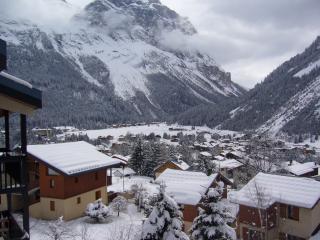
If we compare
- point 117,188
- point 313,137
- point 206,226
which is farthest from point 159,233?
point 313,137

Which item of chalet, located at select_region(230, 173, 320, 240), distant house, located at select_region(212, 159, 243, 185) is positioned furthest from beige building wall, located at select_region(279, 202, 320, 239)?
distant house, located at select_region(212, 159, 243, 185)

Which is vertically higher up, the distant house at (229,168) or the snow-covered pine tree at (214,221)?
the snow-covered pine tree at (214,221)

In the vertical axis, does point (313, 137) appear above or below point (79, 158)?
below

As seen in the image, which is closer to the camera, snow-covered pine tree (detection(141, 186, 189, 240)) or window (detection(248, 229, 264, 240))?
snow-covered pine tree (detection(141, 186, 189, 240))

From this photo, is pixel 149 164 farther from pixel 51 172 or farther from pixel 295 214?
pixel 295 214

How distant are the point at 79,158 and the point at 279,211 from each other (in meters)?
15.3

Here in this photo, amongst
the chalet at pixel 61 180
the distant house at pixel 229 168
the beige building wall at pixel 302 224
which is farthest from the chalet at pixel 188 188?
the distant house at pixel 229 168

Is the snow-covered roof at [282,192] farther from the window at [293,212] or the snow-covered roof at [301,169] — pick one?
the snow-covered roof at [301,169]

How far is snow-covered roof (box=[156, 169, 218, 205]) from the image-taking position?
31203 millimetres

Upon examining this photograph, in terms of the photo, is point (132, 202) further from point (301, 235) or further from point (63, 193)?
point (301, 235)

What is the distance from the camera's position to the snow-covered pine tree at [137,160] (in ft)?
213

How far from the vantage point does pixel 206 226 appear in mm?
16875

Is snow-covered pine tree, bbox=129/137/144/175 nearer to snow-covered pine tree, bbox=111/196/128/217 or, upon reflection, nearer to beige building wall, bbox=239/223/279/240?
snow-covered pine tree, bbox=111/196/128/217

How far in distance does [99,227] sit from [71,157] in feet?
22.2
